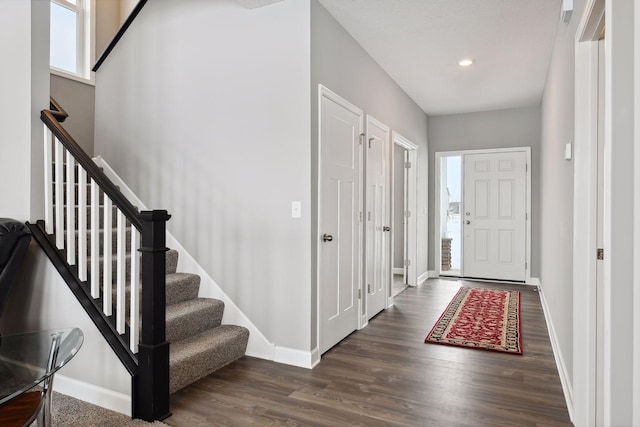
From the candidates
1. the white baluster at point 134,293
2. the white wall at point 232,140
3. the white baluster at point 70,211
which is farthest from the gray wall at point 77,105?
the white baluster at point 134,293

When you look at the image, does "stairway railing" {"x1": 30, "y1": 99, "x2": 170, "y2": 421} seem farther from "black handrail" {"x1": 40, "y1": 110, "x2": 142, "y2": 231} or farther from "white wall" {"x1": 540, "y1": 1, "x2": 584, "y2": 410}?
"white wall" {"x1": 540, "y1": 1, "x2": 584, "y2": 410}

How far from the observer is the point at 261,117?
126 inches

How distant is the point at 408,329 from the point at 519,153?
3.87m

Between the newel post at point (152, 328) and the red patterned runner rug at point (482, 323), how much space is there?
2244 mm

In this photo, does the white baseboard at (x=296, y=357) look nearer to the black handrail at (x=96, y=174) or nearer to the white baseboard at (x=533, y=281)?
the black handrail at (x=96, y=174)

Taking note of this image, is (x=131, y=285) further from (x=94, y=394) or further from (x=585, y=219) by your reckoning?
(x=585, y=219)

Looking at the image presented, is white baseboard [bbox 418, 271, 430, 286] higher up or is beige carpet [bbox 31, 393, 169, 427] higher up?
white baseboard [bbox 418, 271, 430, 286]

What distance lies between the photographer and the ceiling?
127 inches

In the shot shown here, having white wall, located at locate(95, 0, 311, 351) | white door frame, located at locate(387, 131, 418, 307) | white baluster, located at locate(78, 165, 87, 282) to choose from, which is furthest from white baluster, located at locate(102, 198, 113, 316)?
white door frame, located at locate(387, 131, 418, 307)

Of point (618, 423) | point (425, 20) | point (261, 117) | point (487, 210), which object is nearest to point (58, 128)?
point (261, 117)

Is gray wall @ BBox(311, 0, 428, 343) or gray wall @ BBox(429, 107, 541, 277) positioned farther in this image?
gray wall @ BBox(429, 107, 541, 277)

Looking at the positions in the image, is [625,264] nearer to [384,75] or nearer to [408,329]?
[408,329]

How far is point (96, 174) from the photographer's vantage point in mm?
2359

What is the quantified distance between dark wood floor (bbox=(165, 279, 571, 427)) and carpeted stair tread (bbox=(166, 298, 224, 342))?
369 millimetres
